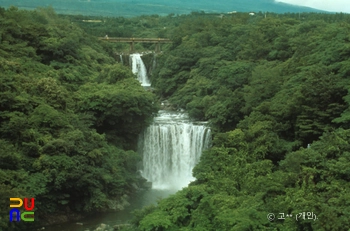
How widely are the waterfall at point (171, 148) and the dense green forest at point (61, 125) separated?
2.54 feet

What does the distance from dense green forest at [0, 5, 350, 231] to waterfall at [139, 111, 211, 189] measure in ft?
2.39

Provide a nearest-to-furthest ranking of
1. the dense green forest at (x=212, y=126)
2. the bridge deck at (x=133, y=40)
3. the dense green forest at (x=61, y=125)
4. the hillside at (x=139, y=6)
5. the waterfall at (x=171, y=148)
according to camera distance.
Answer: the dense green forest at (x=212, y=126)
the dense green forest at (x=61, y=125)
the waterfall at (x=171, y=148)
the bridge deck at (x=133, y=40)
the hillside at (x=139, y=6)

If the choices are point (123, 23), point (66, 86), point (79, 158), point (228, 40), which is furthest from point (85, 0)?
point (79, 158)

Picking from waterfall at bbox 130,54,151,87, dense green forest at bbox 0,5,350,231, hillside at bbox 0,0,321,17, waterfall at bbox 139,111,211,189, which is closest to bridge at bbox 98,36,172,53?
waterfall at bbox 130,54,151,87

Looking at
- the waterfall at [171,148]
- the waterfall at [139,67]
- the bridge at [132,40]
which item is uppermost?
the bridge at [132,40]

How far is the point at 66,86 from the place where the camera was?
25297mm

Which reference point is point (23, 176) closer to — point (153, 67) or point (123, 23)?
point (153, 67)

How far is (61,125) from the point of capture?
20547 millimetres

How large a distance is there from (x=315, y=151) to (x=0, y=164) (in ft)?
31.6

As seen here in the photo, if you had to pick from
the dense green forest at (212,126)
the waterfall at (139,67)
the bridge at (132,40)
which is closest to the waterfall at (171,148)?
the dense green forest at (212,126)

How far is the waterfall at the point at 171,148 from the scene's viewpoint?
25281 millimetres

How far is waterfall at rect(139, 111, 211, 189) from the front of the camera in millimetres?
25281

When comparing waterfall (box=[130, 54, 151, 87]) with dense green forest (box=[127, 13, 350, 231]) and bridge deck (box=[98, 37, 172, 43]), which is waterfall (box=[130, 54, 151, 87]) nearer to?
bridge deck (box=[98, 37, 172, 43])

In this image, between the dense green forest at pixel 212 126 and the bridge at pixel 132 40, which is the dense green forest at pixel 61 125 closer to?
the dense green forest at pixel 212 126
